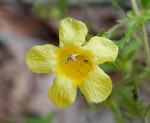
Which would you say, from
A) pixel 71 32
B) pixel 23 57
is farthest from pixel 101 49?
pixel 23 57

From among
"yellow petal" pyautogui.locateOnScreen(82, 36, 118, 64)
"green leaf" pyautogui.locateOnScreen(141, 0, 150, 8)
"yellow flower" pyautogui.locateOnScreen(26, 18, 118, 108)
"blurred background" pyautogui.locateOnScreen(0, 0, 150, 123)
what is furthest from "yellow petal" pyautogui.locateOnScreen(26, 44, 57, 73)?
"blurred background" pyautogui.locateOnScreen(0, 0, 150, 123)

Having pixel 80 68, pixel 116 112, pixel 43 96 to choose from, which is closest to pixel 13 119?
pixel 43 96

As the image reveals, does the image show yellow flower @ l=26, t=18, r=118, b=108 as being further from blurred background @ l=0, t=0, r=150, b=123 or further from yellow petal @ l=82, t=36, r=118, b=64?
blurred background @ l=0, t=0, r=150, b=123

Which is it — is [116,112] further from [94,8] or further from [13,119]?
[94,8]

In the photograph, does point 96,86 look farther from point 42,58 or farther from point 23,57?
point 23,57

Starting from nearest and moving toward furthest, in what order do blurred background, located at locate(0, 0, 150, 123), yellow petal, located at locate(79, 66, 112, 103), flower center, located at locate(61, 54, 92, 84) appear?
yellow petal, located at locate(79, 66, 112, 103)
flower center, located at locate(61, 54, 92, 84)
blurred background, located at locate(0, 0, 150, 123)

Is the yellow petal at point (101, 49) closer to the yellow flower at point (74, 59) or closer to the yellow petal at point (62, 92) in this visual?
the yellow flower at point (74, 59)

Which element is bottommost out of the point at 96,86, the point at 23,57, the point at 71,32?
the point at 23,57
